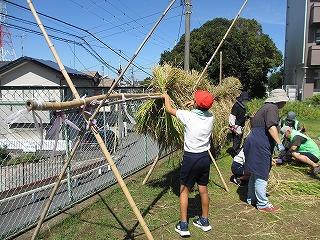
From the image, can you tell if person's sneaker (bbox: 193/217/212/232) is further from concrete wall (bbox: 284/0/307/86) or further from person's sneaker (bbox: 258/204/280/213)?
concrete wall (bbox: 284/0/307/86)

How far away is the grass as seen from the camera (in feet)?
14.9

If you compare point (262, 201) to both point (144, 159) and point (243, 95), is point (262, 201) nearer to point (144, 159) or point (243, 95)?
point (144, 159)

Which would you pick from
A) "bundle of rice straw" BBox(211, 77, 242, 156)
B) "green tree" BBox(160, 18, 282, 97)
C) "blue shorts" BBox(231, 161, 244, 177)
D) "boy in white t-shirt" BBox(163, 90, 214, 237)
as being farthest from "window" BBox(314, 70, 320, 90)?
"boy in white t-shirt" BBox(163, 90, 214, 237)

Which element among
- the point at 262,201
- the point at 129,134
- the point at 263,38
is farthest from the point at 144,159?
the point at 263,38

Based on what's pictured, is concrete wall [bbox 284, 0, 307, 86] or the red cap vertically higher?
concrete wall [bbox 284, 0, 307, 86]

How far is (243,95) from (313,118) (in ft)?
35.5

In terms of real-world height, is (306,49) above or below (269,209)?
above

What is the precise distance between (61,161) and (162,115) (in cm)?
240

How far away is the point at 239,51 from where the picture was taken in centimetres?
3136

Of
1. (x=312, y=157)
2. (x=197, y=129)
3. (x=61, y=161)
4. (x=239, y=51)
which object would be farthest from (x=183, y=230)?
(x=239, y=51)

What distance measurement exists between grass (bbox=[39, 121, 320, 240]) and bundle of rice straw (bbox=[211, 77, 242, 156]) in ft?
5.61

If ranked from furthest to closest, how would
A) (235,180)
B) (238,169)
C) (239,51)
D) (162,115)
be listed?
(239,51)
(235,180)
(238,169)
(162,115)

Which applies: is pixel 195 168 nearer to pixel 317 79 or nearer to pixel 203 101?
pixel 203 101

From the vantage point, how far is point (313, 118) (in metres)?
18.2
